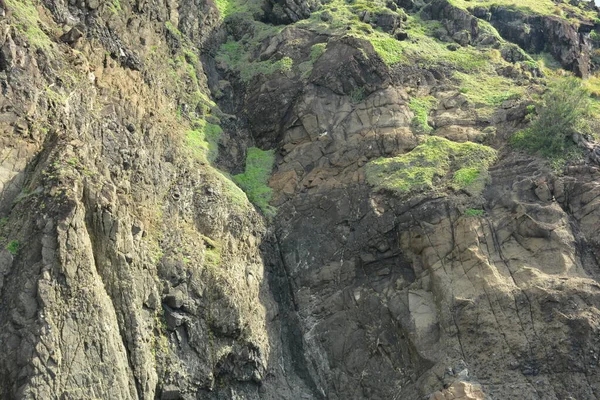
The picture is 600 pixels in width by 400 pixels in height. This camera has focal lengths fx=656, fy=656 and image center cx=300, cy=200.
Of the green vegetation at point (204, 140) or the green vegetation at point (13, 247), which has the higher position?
the green vegetation at point (13, 247)

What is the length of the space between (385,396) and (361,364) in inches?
57.7

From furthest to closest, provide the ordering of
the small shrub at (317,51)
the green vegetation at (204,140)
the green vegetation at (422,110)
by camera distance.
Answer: the small shrub at (317,51), the green vegetation at (422,110), the green vegetation at (204,140)

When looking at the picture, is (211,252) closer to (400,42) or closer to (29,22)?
(29,22)

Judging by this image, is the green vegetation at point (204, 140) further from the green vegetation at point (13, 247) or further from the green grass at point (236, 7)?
the green grass at point (236, 7)

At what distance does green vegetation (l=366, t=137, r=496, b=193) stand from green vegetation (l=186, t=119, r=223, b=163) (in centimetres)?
711

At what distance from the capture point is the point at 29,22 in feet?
76.8

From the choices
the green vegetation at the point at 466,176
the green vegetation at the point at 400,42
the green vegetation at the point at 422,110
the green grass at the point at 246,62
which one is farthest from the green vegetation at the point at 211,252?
the green vegetation at the point at 400,42

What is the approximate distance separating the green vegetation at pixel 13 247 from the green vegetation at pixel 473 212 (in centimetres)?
1607

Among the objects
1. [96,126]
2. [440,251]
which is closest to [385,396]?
[440,251]

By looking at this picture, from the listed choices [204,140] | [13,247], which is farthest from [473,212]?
[13,247]

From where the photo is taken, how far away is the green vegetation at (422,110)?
30.6 meters

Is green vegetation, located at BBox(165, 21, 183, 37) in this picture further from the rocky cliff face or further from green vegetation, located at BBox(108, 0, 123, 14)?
green vegetation, located at BBox(108, 0, 123, 14)

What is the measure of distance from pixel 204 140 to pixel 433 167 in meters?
10.4

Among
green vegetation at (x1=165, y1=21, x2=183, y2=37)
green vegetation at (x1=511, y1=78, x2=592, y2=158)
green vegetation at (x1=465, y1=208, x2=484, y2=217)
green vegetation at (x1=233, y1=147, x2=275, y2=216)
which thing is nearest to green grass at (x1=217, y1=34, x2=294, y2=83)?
green vegetation at (x1=165, y1=21, x2=183, y2=37)
